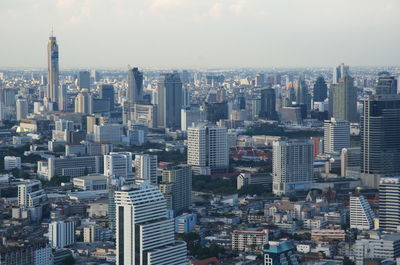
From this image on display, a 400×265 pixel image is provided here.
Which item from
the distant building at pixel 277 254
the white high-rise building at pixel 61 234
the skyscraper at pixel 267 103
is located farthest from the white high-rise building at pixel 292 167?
the skyscraper at pixel 267 103

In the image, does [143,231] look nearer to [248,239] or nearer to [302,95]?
[248,239]

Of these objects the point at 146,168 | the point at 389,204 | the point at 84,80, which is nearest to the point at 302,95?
the point at 84,80

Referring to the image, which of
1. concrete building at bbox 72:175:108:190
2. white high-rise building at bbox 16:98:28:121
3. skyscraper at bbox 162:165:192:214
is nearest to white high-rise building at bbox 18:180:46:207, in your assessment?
concrete building at bbox 72:175:108:190

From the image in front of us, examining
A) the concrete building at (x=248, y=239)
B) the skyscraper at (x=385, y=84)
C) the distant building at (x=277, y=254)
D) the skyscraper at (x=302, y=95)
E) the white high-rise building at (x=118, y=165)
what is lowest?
the concrete building at (x=248, y=239)

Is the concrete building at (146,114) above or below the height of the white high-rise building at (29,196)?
above

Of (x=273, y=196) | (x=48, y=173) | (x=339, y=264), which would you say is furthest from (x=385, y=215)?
(x=48, y=173)

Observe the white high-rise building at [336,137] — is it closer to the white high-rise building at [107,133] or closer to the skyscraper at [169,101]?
the white high-rise building at [107,133]

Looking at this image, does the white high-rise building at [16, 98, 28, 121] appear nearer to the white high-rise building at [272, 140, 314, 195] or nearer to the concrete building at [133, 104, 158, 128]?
the concrete building at [133, 104, 158, 128]
